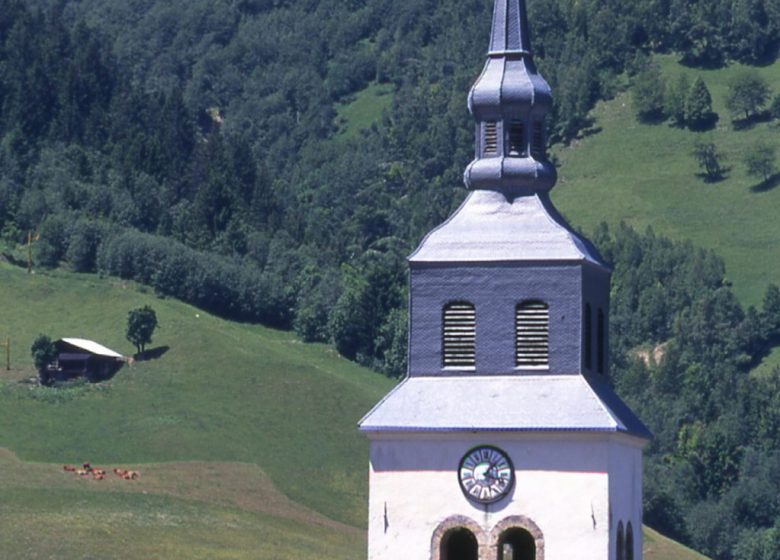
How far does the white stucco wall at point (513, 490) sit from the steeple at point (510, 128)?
5597 millimetres

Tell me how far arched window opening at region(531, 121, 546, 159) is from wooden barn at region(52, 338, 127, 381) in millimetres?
129643

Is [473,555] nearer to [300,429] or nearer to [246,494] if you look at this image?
[246,494]

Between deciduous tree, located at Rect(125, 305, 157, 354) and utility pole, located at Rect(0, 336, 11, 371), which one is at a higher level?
deciduous tree, located at Rect(125, 305, 157, 354)

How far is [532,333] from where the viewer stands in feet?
184

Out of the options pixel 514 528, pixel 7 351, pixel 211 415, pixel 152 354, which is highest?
pixel 152 354

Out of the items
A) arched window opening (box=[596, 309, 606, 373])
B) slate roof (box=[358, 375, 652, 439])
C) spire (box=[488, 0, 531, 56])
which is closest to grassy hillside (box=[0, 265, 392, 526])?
spire (box=[488, 0, 531, 56])

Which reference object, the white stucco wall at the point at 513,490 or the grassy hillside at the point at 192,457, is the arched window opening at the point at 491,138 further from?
the grassy hillside at the point at 192,457

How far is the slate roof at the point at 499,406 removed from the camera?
2167 inches

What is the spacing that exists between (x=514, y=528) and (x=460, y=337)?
397cm

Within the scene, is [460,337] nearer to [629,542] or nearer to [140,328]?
[629,542]

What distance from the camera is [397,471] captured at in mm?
55688

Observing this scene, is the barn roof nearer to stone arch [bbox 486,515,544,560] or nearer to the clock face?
the clock face

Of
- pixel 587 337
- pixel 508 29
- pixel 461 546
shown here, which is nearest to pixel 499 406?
pixel 587 337

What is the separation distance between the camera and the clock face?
55.1m
